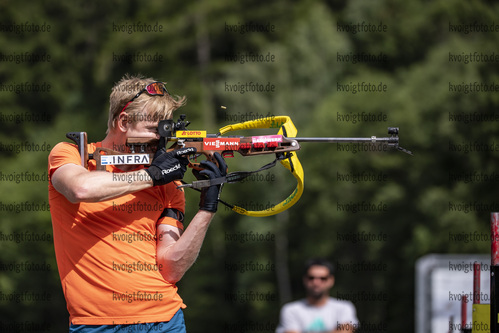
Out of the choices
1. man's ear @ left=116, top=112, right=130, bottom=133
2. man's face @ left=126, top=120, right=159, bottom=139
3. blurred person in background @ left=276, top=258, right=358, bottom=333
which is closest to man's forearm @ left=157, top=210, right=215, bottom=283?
man's face @ left=126, top=120, right=159, bottom=139

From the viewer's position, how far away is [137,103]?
15.9 ft

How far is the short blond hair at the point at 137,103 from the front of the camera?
486 cm

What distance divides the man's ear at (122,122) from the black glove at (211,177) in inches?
19.8

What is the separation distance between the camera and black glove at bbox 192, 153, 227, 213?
4820 millimetres

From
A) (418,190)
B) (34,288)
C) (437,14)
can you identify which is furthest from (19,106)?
(437,14)

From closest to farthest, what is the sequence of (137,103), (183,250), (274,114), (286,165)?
(183,250), (137,103), (286,165), (274,114)

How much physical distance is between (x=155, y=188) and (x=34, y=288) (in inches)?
1210

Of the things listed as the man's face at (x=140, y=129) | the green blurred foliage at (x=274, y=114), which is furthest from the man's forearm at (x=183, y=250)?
the green blurred foliage at (x=274, y=114)

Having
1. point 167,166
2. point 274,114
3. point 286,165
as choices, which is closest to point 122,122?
point 167,166

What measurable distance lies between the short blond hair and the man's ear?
2 cm

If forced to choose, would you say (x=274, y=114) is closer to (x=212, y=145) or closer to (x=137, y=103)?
(x=212, y=145)

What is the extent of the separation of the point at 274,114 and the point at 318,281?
27.5m

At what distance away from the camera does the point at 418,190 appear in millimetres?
33344

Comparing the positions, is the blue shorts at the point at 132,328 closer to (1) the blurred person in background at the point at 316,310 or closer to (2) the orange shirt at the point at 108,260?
(2) the orange shirt at the point at 108,260
